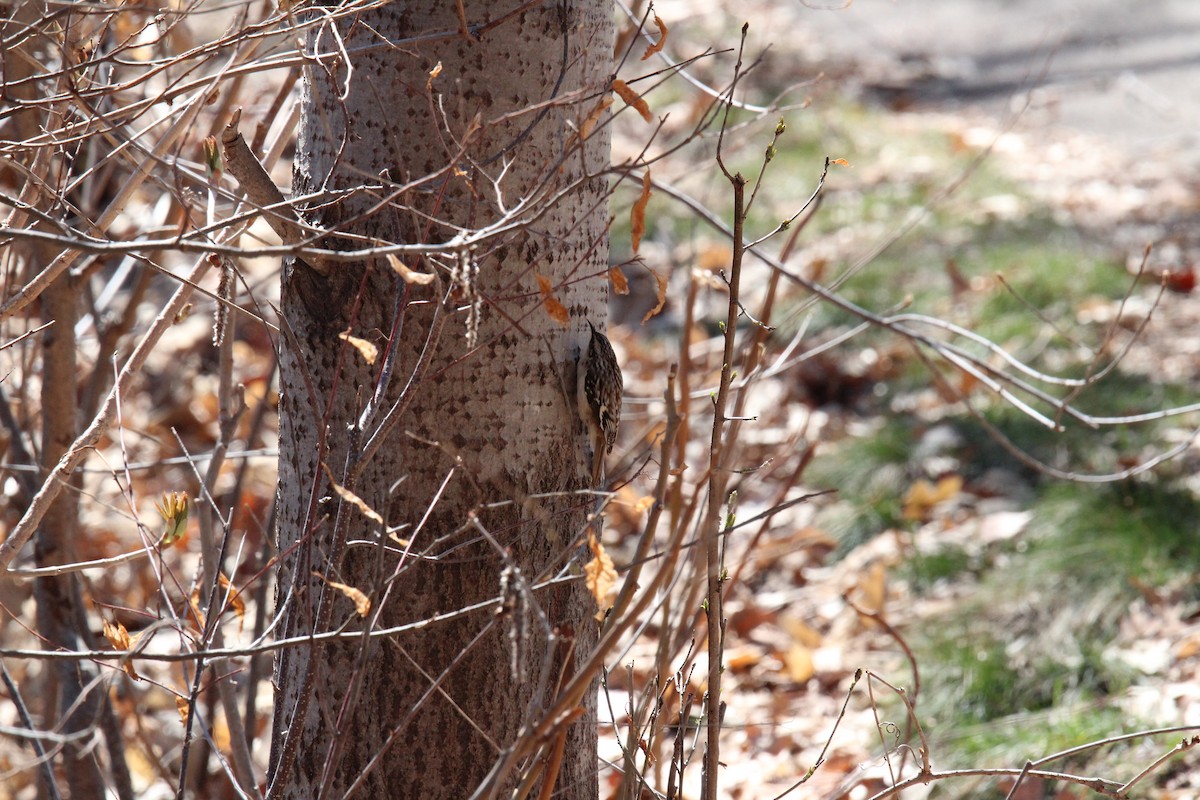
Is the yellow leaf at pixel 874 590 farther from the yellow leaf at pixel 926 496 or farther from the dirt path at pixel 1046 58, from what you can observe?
the dirt path at pixel 1046 58

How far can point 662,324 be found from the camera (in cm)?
572

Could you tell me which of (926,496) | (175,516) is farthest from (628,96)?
(926,496)

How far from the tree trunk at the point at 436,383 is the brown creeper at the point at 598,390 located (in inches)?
0.9

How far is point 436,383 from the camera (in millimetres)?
1693

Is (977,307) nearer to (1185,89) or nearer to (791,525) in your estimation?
(791,525)

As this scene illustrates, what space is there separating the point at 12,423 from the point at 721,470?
2061 mm

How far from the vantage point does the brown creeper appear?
1.80m

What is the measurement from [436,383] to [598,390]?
27cm

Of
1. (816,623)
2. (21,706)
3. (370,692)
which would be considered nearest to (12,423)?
(21,706)

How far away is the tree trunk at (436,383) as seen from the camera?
5.42ft

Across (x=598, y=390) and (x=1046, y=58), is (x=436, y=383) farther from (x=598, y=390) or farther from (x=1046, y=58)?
(x=1046, y=58)

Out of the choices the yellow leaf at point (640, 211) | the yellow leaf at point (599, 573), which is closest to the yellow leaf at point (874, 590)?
the yellow leaf at point (640, 211)

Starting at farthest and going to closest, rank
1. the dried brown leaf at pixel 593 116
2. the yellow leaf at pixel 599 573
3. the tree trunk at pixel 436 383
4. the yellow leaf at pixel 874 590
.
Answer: the yellow leaf at pixel 874 590, the tree trunk at pixel 436 383, the dried brown leaf at pixel 593 116, the yellow leaf at pixel 599 573

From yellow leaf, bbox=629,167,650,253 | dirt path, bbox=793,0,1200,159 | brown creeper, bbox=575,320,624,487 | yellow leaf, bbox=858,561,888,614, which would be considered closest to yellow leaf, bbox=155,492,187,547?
brown creeper, bbox=575,320,624,487
